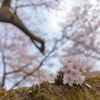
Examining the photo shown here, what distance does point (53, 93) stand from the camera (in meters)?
0.63

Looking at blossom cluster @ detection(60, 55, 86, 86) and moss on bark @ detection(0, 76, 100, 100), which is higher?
blossom cluster @ detection(60, 55, 86, 86)

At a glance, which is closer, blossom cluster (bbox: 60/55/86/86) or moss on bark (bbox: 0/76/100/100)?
moss on bark (bbox: 0/76/100/100)

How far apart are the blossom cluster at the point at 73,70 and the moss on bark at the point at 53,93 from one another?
0.17ft

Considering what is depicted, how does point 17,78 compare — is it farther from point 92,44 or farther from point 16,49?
point 92,44

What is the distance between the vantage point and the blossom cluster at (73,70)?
2.34 feet

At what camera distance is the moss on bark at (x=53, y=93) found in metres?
0.59

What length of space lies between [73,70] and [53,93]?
0.72ft

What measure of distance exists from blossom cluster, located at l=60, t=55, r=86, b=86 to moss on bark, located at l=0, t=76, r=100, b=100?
0.05 metres

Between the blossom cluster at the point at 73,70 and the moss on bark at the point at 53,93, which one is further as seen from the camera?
the blossom cluster at the point at 73,70

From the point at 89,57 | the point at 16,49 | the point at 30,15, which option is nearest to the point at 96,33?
the point at 89,57

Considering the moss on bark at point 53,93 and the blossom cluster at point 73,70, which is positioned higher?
the blossom cluster at point 73,70

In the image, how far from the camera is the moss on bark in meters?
0.59

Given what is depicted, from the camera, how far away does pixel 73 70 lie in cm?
72

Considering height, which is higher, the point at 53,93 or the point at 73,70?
the point at 73,70
